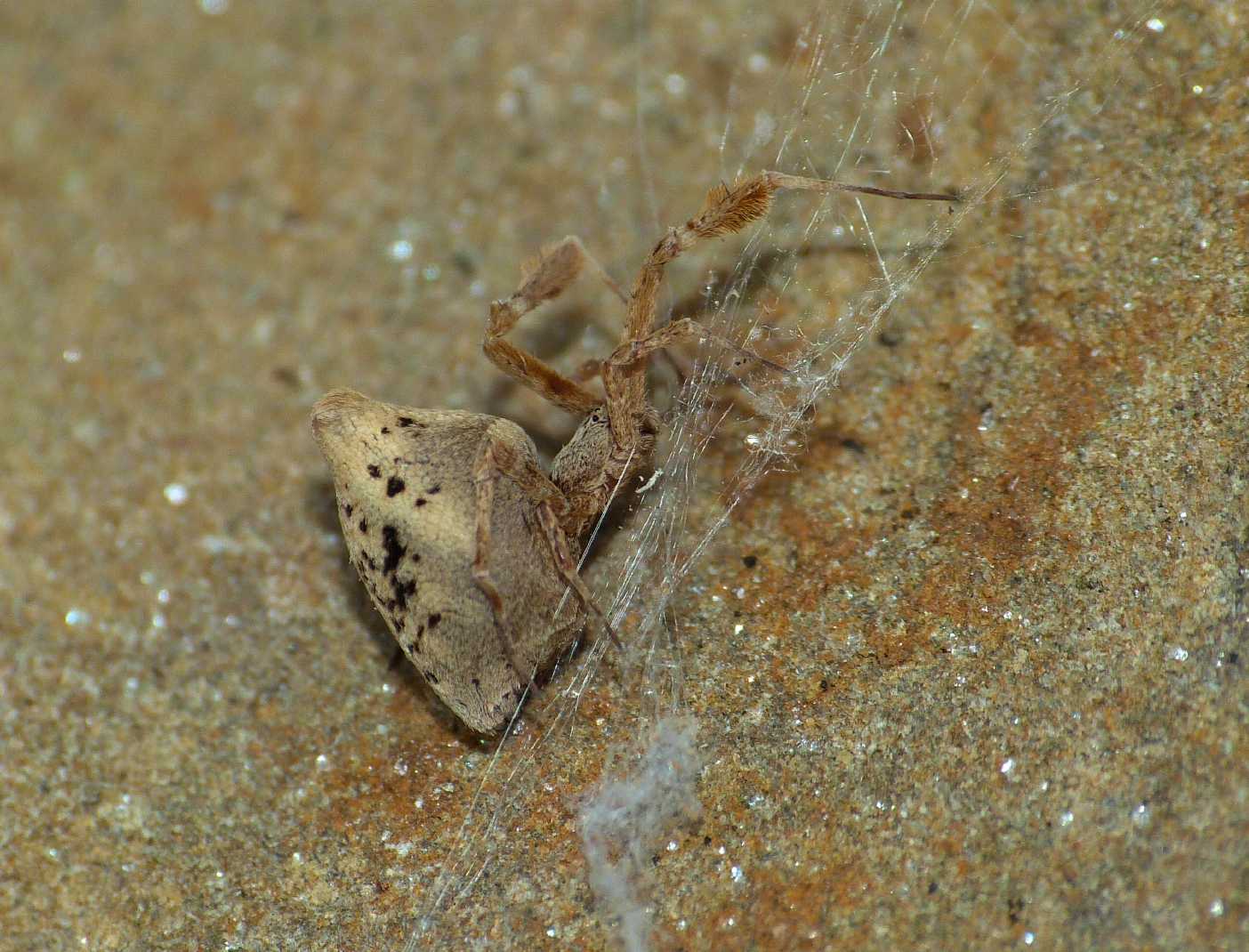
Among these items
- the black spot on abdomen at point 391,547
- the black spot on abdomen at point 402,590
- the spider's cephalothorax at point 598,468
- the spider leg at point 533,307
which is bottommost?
the black spot on abdomen at point 402,590

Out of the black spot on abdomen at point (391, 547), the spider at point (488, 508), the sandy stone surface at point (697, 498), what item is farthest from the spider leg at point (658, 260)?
the black spot on abdomen at point (391, 547)

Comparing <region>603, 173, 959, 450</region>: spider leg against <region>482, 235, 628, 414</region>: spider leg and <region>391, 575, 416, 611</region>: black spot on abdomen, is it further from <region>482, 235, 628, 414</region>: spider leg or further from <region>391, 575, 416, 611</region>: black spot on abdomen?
<region>391, 575, 416, 611</region>: black spot on abdomen

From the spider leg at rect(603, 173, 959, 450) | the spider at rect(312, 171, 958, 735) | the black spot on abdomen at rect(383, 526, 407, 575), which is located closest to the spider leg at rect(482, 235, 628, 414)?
the spider at rect(312, 171, 958, 735)

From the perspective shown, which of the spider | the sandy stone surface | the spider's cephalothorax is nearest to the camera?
the sandy stone surface

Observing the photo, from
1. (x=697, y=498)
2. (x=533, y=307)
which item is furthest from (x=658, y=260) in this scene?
(x=697, y=498)

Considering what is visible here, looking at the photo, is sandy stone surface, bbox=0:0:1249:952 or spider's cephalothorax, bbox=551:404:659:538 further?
spider's cephalothorax, bbox=551:404:659:538

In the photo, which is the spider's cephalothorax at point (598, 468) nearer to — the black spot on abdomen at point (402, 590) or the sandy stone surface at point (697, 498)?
the sandy stone surface at point (697, 498)
